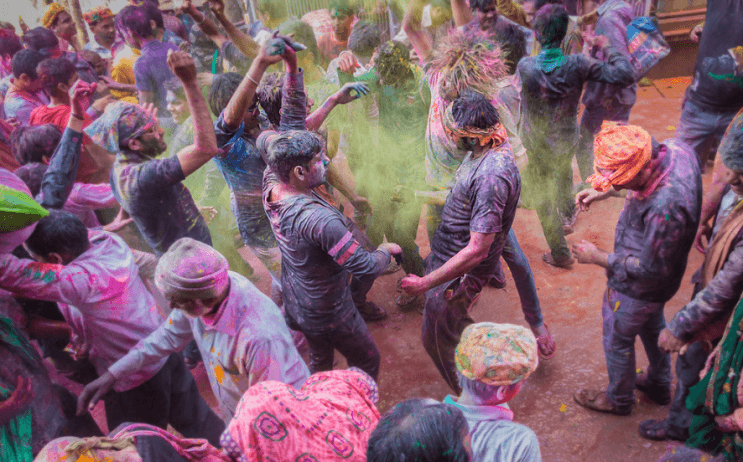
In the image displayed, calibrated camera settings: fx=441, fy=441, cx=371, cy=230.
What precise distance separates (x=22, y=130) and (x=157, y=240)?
5.84ft

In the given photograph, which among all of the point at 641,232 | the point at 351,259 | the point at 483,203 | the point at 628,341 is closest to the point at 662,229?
the point at 641,232

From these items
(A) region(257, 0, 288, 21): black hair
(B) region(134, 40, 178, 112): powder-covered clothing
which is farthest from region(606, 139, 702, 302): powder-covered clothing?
(A) region(257, 0, 288, 21): black hair

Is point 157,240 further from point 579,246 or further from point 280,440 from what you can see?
point 579,246

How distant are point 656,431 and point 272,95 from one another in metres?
3.38

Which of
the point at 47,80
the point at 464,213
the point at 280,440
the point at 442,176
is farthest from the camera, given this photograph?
the point at 47,80

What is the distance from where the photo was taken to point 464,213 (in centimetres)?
267

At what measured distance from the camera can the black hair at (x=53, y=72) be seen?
453 cm

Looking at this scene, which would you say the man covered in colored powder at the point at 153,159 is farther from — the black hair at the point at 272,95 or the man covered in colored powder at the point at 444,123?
the man covered in colored powder at the point at 444,123

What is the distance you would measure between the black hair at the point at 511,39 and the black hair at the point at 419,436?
4149 mm

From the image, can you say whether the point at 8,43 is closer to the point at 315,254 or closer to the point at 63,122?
the point at 63,122

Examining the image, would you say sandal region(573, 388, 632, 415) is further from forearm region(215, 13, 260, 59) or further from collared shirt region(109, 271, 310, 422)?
forearm region(215, 13, 260, 59)

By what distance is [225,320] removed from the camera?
6.52ft

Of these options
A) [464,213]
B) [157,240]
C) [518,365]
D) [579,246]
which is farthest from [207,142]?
[579,246]

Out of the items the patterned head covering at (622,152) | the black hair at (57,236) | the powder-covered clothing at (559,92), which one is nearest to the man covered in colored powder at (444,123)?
the patterned head covering at (622,152)
